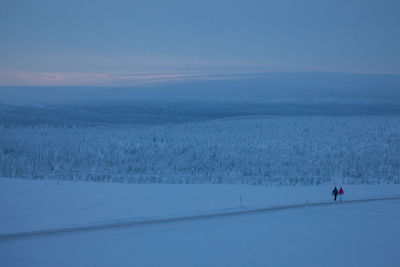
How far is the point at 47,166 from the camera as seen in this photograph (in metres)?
20.5

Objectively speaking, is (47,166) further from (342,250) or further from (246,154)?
(342,250)

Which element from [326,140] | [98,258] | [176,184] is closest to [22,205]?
[98,258]

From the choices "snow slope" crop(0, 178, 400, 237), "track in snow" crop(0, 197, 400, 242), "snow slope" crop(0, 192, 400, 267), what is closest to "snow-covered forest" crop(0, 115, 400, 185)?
"snow slope" crop(0, 178, 400, 237)

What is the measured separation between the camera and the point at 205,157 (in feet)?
79.5

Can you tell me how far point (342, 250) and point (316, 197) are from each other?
4788mm

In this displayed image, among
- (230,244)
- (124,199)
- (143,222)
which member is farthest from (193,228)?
(124,199)

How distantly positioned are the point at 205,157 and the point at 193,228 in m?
14.1


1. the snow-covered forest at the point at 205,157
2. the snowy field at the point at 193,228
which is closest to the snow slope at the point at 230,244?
the snowy field at the point at 193,228

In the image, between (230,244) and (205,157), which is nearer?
(230,244)

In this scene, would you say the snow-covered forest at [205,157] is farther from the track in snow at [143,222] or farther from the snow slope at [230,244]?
the snow slope at [230,244]

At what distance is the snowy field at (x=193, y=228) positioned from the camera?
8.41m

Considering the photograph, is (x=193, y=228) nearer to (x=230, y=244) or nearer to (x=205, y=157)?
(x=230, y=244)

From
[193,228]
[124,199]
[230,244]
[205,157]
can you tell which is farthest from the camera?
[205,157]

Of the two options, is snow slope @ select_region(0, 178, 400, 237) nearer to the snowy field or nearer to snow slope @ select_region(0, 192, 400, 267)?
the snowy field
